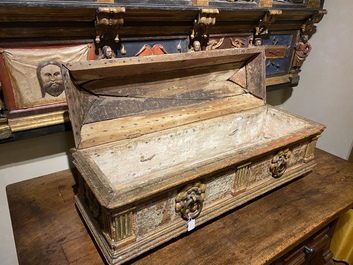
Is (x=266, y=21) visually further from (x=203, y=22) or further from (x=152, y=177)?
(x=152, y=177)

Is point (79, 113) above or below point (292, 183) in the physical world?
above

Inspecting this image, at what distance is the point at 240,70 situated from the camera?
1.75m

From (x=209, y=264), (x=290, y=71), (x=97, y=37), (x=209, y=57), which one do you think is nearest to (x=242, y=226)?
(x=209, y=264)

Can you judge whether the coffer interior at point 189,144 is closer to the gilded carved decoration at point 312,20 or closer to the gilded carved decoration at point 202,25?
the gilded carved decoration at point 202,25

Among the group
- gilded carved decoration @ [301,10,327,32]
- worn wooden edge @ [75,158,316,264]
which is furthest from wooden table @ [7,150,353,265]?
gilded carved decoration @ [301,10,327,32]

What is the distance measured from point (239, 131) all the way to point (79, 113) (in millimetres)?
949

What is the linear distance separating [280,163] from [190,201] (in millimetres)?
542

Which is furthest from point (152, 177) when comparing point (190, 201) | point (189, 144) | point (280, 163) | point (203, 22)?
point (203, 22)

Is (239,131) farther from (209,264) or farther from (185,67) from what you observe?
(209,264)

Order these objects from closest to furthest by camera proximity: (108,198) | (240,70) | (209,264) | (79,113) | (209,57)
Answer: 1. (108,198)
2. (209,264)
3. (79,113)
4. (209,57)
5. (240,70)

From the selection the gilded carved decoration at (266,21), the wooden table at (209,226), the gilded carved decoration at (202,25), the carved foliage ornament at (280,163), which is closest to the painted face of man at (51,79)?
the wooden table at (209,226)

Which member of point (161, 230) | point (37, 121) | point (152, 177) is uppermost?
point (37, 121)

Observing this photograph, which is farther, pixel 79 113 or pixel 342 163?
pixel 342 163

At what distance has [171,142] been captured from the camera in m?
1.52
